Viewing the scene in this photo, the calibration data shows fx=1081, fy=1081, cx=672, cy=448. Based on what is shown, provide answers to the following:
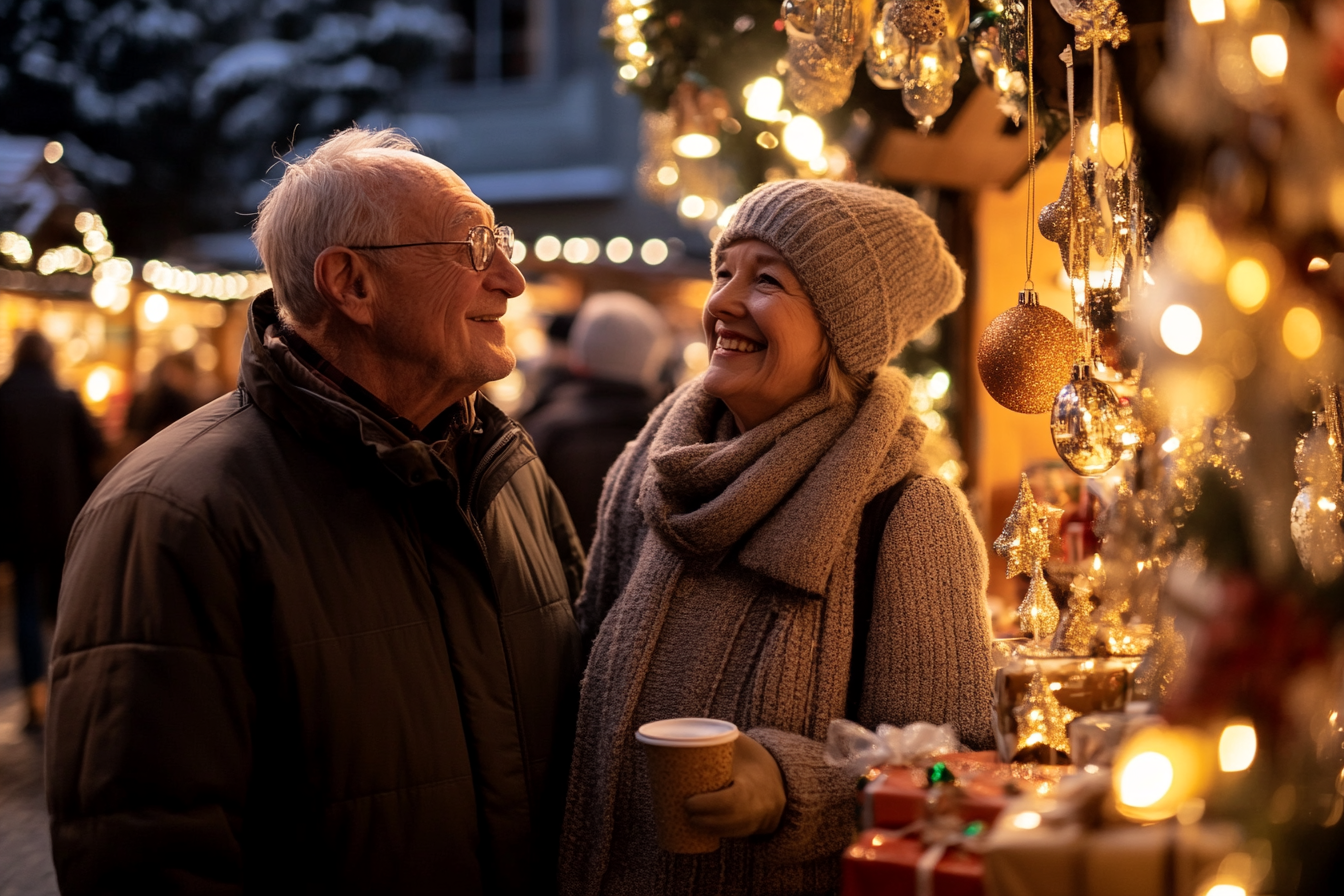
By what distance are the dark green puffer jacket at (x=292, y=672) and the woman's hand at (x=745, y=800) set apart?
1.59 ft

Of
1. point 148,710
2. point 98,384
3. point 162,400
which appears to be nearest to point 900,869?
point 148,710

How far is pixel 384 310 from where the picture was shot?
1.93m

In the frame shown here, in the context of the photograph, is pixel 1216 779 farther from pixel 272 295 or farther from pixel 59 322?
pixel 59 322

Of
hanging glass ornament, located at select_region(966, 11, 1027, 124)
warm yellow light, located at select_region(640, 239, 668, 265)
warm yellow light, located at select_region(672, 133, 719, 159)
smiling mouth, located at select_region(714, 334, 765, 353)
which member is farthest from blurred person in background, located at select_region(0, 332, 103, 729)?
warm yellow light, located at select_region(640, 239, 668, 265)

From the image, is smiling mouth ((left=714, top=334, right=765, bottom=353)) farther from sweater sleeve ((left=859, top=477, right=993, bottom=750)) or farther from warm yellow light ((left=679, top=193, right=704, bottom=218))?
warm yellow light ((left=679, top=193, right=704, bottom=218))

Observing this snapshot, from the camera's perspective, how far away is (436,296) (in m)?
1.97

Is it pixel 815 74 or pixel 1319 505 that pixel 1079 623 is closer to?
pixel 1319 505

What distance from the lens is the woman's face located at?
1934 millimetres

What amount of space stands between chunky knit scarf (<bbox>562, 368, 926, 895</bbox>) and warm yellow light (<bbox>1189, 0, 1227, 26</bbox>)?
3.54ft

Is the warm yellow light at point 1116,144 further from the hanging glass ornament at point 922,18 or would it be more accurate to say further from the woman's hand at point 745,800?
the woman's hand at point 745,800

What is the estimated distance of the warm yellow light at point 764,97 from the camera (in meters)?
3.03

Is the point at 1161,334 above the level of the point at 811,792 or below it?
above

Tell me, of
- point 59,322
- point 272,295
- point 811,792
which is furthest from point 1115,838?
point 59,322

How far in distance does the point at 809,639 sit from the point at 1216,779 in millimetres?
1020
